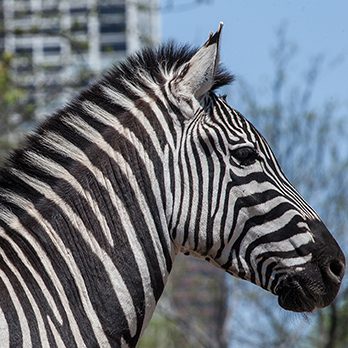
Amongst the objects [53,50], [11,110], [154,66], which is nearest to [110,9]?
[11,110]

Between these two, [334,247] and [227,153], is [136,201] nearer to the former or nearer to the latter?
[227,153]

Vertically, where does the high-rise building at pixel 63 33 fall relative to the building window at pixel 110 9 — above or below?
below

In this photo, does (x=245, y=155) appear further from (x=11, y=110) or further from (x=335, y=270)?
(x=11, y=110)

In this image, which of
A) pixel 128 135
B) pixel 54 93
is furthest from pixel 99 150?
pixel 54 93

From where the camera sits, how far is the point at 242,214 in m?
6.01

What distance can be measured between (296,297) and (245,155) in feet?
2.72

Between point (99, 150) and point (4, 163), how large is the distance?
20.4 inches

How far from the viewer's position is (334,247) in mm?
6000

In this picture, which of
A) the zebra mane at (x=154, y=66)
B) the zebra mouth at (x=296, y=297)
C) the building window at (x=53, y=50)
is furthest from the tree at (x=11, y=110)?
the zebra mouth at (x=296, y=297)

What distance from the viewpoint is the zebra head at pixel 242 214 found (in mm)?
5973

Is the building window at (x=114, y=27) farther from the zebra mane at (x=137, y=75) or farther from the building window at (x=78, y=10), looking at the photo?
the zebra mane at (x=137, y=75)

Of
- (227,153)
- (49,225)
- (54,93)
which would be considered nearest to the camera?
(49,225)

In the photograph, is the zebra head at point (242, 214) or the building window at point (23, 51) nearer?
the zebra head at point (242, 214)

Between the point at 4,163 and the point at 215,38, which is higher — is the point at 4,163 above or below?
below
